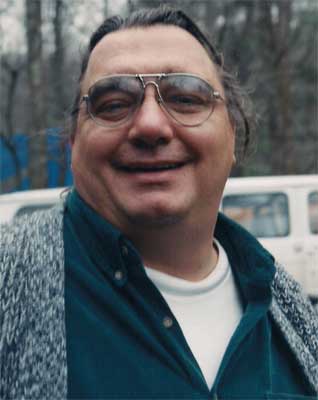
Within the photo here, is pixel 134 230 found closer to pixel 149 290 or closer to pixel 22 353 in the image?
pixel 149 290

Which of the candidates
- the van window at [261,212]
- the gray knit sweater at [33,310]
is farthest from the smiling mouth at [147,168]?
the van window at [261,212]

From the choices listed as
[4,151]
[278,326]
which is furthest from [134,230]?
[4,151]

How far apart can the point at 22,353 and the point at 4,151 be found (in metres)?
8.94

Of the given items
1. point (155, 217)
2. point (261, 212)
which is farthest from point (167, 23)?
point (261, 212)

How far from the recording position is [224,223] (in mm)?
1959

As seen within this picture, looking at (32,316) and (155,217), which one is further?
(155,217)

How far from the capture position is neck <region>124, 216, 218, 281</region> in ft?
5.24

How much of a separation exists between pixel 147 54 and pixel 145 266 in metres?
0.56

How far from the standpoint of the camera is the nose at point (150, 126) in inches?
58.6

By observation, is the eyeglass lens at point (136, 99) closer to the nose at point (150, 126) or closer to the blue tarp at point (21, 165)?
the nose at point (150, 126)

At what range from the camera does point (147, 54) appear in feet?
5.30

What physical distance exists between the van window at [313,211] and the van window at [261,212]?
245 mm

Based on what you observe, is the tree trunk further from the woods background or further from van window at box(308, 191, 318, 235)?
van window at box(308, 191, 318, 235)

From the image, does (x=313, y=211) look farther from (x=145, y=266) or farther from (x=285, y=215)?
(x=145, y=266)
